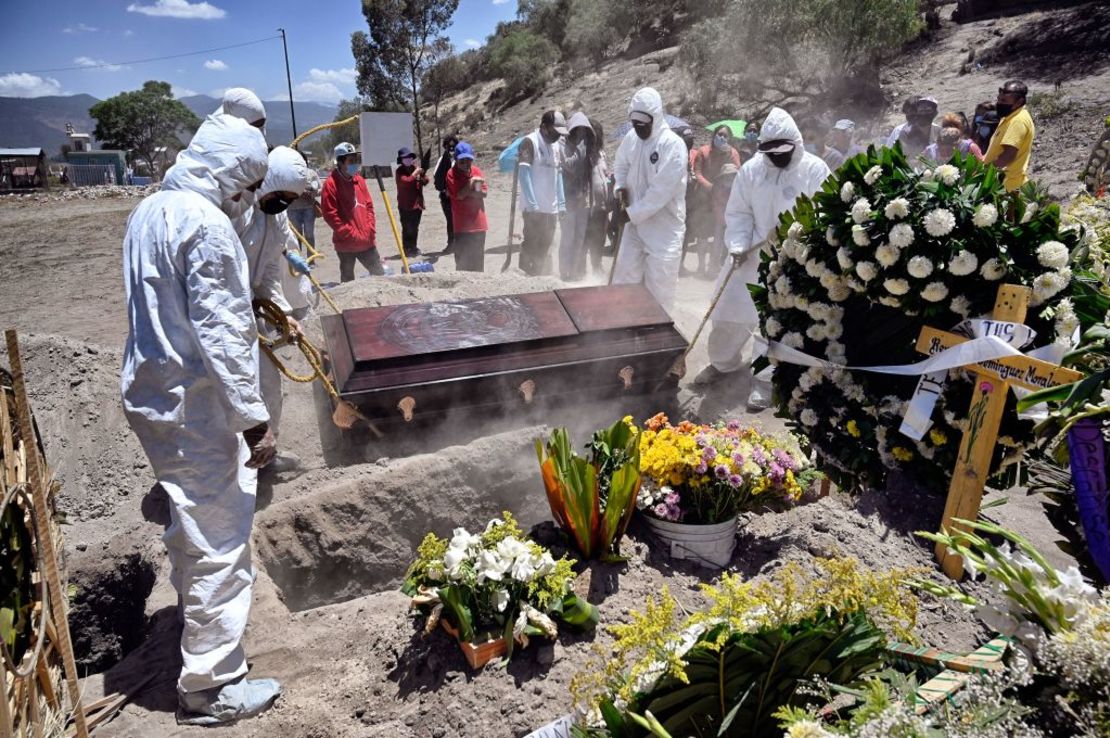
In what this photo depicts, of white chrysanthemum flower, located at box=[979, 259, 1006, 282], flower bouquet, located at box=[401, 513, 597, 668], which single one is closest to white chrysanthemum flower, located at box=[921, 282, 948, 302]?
white chrysanthemum flower, located at box=[979, 259, 1006, 282]

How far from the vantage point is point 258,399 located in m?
2.93

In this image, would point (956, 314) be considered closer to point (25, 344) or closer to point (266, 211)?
point (266, 211)

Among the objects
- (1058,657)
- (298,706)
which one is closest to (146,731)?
(298,706)

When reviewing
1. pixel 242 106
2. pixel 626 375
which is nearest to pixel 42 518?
pixel 626 375

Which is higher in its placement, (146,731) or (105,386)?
(105,386)

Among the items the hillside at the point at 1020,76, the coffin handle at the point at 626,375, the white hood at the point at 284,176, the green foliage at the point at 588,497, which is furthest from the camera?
the hillside at the point at 1020,76

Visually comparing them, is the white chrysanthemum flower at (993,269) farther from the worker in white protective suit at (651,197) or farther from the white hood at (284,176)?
→ the worker in white protective suit at (651,197)

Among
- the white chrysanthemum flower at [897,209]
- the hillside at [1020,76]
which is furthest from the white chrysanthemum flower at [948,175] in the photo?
the hillside at [1020,76]

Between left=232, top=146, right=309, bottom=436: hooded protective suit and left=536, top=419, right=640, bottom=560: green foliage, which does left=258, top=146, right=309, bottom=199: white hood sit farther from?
left=536, top=419, right=640, bottom=560: green foliage

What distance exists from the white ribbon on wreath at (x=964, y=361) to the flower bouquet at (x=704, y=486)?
64 centimetres

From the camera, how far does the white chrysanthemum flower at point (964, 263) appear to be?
262 centimetres

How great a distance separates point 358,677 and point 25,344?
456 centimetres

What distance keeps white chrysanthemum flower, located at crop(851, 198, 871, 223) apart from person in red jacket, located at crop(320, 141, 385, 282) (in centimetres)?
610

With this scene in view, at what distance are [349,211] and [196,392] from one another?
5405 millimetres
